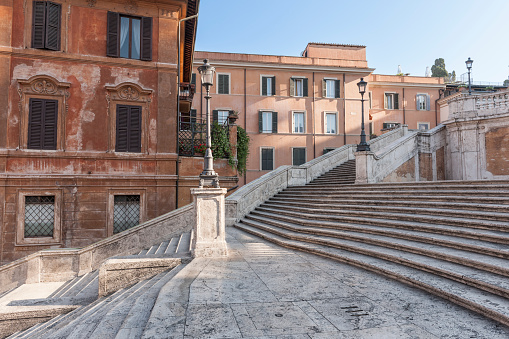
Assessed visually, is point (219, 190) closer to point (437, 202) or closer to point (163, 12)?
point (437, 202)

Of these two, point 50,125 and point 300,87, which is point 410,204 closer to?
point 50,125

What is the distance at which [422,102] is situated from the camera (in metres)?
31.1

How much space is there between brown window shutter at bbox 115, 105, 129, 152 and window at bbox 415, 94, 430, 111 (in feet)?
92.9

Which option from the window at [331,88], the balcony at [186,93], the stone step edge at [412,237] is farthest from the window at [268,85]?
the stone step edge at [412,237]

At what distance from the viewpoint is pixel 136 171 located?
12266 millimetres

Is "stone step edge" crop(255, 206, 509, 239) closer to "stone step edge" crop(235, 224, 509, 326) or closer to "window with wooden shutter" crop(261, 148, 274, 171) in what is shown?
"stone step edge" crop(235, 224, 509, 326)

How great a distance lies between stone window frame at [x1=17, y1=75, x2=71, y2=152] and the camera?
11398 mm

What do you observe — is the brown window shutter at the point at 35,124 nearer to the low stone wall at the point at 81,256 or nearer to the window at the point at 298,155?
the low stone wall at the point at 81,256

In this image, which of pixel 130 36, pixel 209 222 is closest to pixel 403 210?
pixel 209 222

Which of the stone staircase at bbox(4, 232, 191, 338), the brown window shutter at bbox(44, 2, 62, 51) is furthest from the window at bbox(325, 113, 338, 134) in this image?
the stone staircase at bbox(4, 232, 191, 338)

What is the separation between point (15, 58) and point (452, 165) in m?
19.3

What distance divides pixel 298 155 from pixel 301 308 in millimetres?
23687

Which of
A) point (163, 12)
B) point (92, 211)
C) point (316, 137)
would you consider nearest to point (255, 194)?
point (92, 211)

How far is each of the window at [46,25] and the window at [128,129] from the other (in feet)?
10.8
